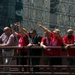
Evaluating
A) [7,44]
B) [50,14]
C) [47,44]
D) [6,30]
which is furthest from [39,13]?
[47,44]

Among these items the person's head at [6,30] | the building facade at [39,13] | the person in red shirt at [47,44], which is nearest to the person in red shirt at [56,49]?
the person in red shirt at [47,44]

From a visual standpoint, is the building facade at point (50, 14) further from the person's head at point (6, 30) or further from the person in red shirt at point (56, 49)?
the person in red shirt at point (56, 49)

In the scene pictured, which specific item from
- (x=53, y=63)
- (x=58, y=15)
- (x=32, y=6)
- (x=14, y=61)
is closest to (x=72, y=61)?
(x=53, y=63)

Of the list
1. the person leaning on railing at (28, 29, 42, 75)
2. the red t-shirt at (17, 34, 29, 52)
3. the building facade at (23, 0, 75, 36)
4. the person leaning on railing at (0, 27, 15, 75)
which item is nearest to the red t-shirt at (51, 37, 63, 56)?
the person leaning on railing at (28, 29, 42, 75)

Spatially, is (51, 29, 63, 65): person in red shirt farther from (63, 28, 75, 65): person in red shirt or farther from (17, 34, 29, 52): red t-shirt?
(17, 34, 29, 52): red t-shirt

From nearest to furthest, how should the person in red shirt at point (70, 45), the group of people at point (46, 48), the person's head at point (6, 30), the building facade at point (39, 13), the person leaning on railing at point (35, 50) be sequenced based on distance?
the person in red shirt at point (70, 45) → the group of people at point (46, 48) → the person leaning on railing at point (35, 50) → the person's head at point (6, 30) → the building facade at point (39, 13)

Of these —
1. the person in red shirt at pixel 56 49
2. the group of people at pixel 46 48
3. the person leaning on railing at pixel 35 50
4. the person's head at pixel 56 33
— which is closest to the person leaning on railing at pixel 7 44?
the group of people at pixel 46 48

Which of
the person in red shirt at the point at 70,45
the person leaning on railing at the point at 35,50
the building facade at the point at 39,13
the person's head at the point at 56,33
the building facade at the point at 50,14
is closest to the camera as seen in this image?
the person in red shirt at the point at 70,45

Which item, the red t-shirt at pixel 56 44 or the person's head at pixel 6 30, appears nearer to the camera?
the red t-shirt at pixel 56 44

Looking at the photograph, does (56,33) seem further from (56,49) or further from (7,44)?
(7,44)

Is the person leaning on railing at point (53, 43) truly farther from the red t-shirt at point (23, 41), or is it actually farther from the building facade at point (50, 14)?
the building facade at point (50, 14)

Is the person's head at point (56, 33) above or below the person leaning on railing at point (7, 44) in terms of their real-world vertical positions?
above

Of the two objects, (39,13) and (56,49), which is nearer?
(56,49)

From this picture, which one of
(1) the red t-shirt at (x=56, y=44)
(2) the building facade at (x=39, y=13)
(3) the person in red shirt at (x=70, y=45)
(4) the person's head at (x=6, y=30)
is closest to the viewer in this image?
(3) the person in red shirt at (x=70, y=45)
